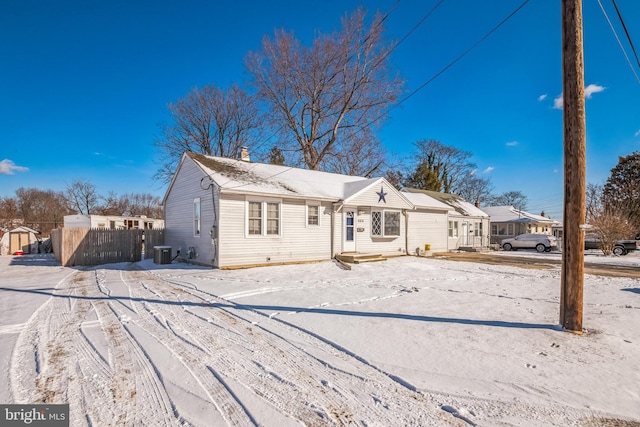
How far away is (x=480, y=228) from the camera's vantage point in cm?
2664

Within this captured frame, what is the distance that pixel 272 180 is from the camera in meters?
14.2

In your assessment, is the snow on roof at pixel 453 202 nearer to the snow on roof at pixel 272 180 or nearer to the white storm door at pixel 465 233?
the white storm door at pixel 465 233

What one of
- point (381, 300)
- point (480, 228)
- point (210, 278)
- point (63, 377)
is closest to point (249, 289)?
point (210, 278)

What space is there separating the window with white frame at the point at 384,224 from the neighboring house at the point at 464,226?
24.2 feet

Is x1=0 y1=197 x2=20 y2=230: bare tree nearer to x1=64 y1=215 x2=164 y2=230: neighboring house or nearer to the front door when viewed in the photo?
x1=64 y1=215 x2=164 y2=230: neighboring house

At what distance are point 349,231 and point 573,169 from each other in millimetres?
10852

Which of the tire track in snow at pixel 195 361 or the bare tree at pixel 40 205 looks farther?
the bare tree at pixel 40 205

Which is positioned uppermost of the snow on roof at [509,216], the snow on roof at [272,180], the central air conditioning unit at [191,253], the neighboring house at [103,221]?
the snow on roof at [272,180]

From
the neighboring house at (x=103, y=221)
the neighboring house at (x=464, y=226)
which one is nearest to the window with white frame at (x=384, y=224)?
the neighboring house at (x=464, y=226)

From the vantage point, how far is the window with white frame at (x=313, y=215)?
14070 millimetres

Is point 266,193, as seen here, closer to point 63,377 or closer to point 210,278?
point 210,278

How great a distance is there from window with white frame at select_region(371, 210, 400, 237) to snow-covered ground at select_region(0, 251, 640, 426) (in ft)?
27.7

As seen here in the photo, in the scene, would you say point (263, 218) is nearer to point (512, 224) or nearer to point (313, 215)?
point (313, 215)

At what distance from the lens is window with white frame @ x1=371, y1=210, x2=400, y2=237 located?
16094mm
